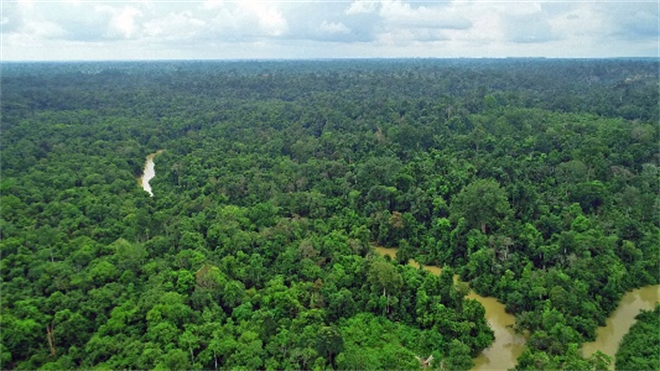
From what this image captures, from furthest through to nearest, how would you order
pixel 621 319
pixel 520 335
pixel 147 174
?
pixel 147 174 → pixel 621 319 → pixel 520 335

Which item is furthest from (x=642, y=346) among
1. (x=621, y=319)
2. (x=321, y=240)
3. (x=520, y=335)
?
(x=321, y=240)

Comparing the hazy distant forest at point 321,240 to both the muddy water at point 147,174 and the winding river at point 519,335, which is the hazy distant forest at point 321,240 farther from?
the muddy water at point 147,174

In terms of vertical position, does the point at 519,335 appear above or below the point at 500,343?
above

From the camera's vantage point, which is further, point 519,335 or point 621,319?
point 621,319

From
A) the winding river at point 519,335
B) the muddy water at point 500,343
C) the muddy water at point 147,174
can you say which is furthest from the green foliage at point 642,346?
the muddy water at point 147,174

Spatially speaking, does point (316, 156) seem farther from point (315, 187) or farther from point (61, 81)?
point (61, 81)

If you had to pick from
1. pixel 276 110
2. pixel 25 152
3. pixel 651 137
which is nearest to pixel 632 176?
pixel 651 137

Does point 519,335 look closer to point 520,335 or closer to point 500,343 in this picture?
point 520,335
